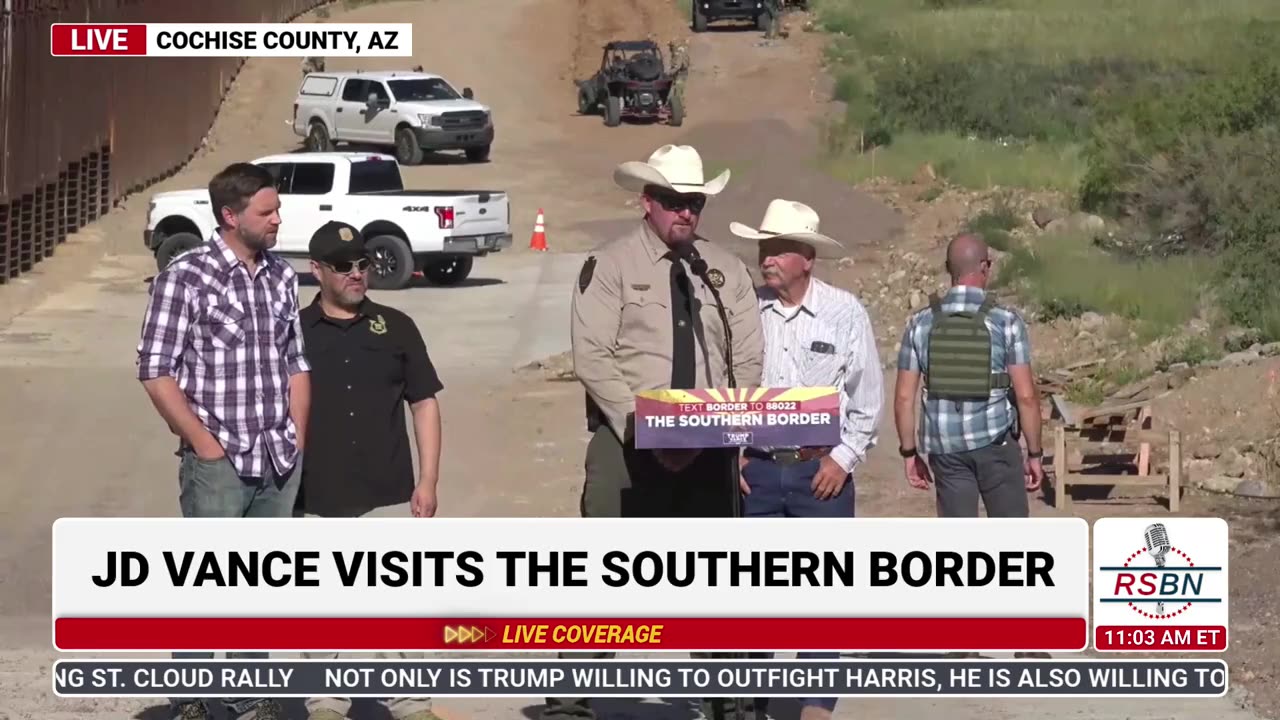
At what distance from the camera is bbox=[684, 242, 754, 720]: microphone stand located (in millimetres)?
7484

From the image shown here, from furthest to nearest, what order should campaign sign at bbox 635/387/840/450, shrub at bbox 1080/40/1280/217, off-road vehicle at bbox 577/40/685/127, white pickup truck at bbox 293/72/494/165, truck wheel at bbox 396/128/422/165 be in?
off-road vehicle at bbox 577/40/685/127
truck wheel at bbox 396/128/422/165
white pickup truck at bbox 293/72/494/165
shrub at bbox 1080/40/1280/217
campaign sign at bbox 635/387/840/450

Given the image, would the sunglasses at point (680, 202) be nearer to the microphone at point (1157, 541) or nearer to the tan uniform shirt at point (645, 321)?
the tan uniform shirt at point (645, 321)

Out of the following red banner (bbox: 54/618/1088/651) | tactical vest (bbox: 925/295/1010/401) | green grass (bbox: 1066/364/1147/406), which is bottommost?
green grass (bbox: 1066/364/1147/406)

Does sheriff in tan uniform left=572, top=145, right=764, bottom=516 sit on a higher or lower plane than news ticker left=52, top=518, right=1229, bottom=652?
higher

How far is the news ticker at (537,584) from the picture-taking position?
7.29 meters

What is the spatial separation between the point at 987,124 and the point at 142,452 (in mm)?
25775

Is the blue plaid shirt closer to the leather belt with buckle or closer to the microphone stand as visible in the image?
the leather belt with buckle

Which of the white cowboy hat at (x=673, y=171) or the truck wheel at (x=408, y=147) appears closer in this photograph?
the white cowboy hat at (x=673, y=171)

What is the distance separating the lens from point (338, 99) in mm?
41031

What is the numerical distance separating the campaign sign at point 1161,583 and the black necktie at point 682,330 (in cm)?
153

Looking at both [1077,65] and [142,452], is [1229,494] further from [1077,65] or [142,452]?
[1077,65]

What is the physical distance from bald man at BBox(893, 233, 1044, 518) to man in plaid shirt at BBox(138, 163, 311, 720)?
2845 millimetres

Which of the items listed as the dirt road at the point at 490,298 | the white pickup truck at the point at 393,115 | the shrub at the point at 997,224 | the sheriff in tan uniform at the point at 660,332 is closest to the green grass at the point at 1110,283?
the shrub at the point at 997,224

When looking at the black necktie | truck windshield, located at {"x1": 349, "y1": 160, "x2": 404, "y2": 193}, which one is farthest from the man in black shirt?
truck windshield, located at {"x1": 349, "y1": 160, "x2": 404, "y2": 193}
